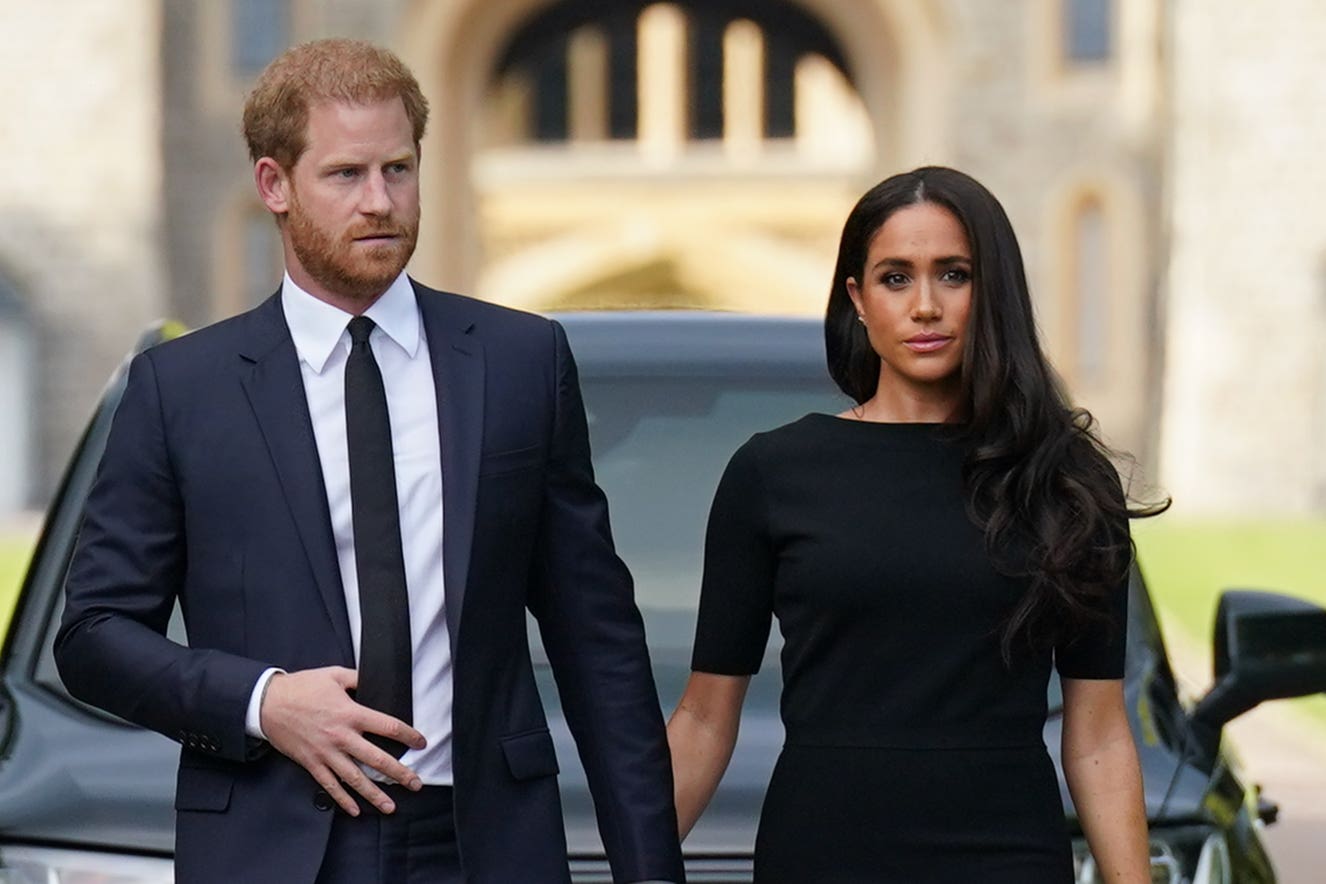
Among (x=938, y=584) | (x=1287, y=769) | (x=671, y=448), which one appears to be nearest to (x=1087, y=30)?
(x=1287, y=769)

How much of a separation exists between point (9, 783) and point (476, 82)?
28.2 meters

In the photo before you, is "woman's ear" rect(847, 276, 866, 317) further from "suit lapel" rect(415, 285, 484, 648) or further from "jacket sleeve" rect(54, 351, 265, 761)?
"jacket sleeve" rect(54, 351, 265, 761)

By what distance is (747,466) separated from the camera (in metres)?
3.01

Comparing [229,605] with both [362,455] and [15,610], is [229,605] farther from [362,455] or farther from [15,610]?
[15,610]

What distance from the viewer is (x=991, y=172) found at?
101 feet

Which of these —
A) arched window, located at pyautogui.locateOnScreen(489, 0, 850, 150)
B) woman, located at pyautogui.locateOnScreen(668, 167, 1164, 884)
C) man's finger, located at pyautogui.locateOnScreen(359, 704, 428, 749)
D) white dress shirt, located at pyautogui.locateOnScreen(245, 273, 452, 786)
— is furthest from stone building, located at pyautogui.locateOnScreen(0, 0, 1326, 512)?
man's finger, located at pyautogui.locateOnScreen(359, 704, 428, 749)

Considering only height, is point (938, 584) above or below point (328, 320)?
below

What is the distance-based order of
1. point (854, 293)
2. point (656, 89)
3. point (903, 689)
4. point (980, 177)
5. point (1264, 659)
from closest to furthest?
1. point (903, 689)
2. point (854, 293)
3. point (1264, 659)
4. point (980, 177)
5. point (656, 89)

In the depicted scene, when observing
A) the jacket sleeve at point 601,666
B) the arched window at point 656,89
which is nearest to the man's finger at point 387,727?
the jacket sleeve at point 601,666

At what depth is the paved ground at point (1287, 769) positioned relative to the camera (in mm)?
8188

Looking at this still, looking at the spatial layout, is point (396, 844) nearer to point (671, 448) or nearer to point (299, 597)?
point (299, 597)

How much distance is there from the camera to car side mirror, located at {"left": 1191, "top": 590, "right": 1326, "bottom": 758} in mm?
3891

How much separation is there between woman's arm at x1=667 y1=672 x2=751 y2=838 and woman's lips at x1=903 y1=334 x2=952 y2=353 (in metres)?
0.48

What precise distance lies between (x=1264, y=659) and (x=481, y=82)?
28.1m
